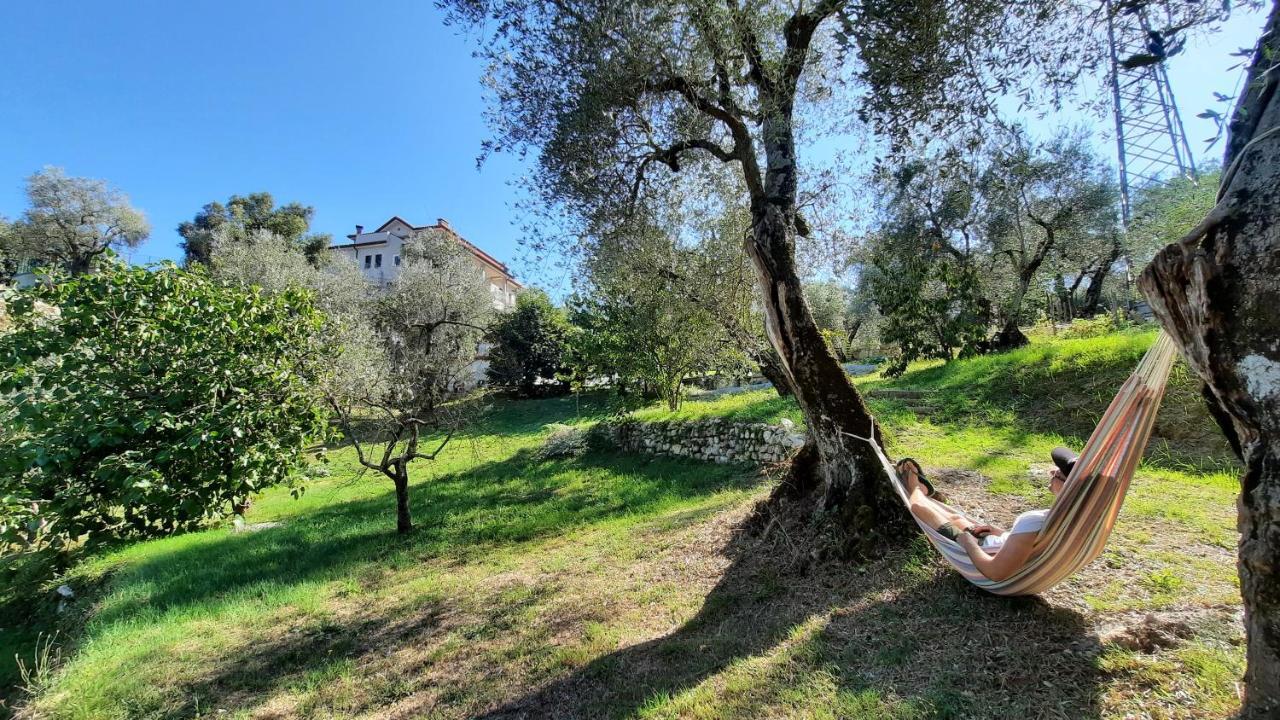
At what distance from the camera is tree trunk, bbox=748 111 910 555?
4816mm

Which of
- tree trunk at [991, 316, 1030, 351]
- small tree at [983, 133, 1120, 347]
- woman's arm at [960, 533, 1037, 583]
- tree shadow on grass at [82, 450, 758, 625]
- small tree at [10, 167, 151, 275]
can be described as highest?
small tree at [10, 167, 151, 275]

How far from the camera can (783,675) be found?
3328 millimetres

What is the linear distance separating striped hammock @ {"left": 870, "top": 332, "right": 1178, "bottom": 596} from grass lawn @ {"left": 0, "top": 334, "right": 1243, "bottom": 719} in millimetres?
522

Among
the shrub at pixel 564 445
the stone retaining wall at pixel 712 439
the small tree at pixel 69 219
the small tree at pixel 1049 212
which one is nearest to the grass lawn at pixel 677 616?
the stone retaining wall at pixel 712 439

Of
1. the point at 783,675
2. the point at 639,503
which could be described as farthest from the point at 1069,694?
the point at 639,503

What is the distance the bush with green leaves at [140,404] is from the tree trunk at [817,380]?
7973 millimetres

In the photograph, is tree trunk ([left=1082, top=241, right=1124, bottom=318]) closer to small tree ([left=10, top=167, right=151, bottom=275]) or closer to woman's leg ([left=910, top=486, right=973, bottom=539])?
woman's leg ([left=910, top=486, right=973, bottom=539])

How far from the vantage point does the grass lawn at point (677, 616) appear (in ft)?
9.58

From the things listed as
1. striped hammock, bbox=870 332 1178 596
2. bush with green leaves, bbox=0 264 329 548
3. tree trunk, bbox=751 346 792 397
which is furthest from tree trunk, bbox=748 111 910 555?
bush with green leaves, bbox=0 264 329 548

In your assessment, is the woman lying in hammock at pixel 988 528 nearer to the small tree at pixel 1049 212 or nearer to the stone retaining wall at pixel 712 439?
the stone retaining wall at pixel 712 439

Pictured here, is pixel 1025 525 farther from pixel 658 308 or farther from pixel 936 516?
pixel 658 308

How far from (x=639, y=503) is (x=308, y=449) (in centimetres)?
614

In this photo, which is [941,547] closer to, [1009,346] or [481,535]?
[481,535]

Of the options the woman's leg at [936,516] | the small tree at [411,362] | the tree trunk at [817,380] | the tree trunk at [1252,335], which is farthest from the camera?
the small tree at [411,362]
